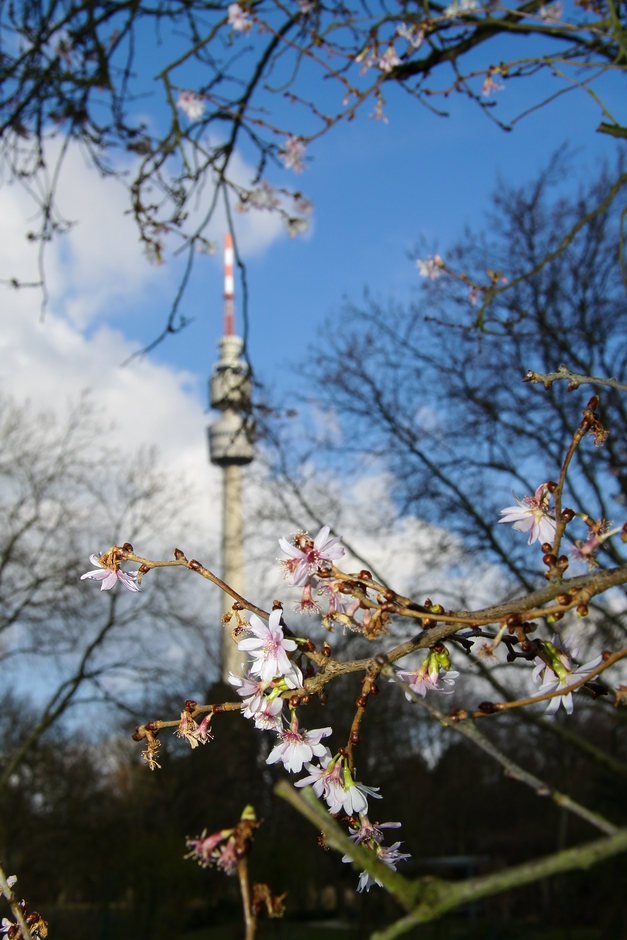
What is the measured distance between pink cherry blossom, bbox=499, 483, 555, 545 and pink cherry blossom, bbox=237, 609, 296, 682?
0.46 metres

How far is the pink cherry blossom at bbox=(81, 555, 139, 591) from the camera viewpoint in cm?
141

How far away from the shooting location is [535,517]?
1.44m

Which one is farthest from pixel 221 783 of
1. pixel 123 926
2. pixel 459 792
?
pixel 459 792

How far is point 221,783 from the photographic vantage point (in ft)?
51.8

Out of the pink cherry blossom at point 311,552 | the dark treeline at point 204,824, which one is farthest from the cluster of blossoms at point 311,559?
the dark treeline at point 204,824

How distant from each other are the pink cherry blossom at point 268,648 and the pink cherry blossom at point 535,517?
1.51 ft

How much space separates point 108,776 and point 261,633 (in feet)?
89.0

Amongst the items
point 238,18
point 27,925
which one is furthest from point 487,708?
point 238,18

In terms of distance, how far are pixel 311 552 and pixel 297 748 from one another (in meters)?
0.34

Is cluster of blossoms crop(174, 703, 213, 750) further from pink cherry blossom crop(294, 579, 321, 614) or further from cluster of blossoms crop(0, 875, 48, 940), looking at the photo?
cluster of blossoms crop(0, 875, 48, 940)

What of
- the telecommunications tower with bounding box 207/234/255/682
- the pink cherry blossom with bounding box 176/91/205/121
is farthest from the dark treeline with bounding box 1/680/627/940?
the pink cherry blossom with bounding box 176/91/205/121

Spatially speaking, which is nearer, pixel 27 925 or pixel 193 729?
pixel 193 729

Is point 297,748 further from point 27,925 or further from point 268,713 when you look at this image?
point 27,925

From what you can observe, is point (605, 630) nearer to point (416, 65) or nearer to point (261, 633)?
point (416, 65)
